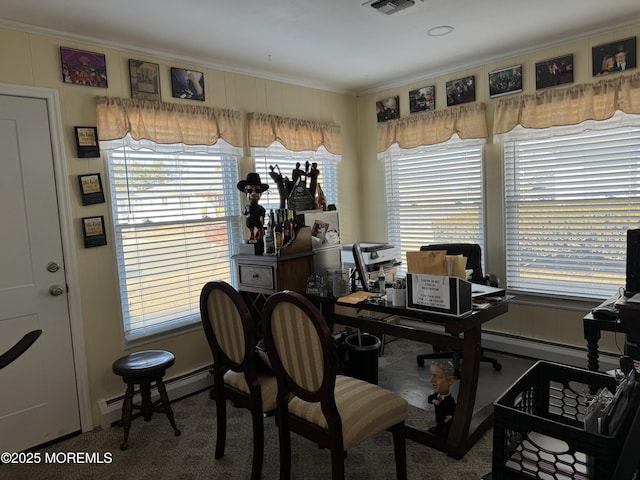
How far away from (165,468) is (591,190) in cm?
351

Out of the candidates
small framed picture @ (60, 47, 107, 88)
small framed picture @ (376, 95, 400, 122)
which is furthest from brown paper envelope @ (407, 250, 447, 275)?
small framed picture @ (376, 95, 400, 122)

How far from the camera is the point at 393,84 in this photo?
444 centimetres

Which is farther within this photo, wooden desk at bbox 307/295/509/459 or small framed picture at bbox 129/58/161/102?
small framed picture at bbox 129/58/161/102

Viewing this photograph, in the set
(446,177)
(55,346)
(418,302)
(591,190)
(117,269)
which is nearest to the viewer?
(418,302)

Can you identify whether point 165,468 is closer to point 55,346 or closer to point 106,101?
point 55,346

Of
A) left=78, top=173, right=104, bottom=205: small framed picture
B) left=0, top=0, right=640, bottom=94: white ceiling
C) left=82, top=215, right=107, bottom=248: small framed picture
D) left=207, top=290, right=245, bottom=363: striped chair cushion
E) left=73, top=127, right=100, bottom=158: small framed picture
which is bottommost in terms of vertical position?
left=207, top=290, right=245, bottom=363: striped chair cushion

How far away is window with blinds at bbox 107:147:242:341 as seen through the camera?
3.10 meters

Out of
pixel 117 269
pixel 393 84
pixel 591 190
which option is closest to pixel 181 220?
pixel 117 269

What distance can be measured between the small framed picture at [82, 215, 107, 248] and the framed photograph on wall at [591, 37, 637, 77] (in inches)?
146

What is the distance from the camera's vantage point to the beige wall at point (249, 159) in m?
2.78

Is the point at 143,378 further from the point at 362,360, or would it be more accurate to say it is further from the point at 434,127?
the point at 434,127

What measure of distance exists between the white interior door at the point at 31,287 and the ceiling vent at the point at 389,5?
83.1 inches

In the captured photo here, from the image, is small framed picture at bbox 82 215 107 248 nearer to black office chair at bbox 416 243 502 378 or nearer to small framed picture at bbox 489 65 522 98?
black office chair at bbox 416 243 502 378

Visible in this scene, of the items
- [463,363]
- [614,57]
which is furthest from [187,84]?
[614,57]
